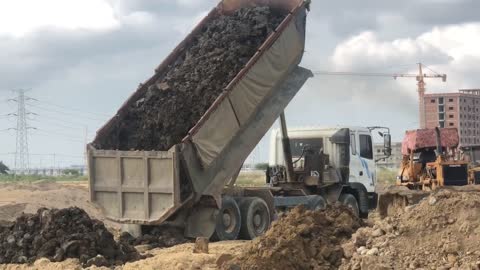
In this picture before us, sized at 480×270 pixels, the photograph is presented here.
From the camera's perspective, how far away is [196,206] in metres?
12.3

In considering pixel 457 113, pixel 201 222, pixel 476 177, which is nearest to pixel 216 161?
pixel 201 222

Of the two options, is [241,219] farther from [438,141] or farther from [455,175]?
[438,141]

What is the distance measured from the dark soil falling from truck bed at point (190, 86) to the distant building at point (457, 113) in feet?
80.7

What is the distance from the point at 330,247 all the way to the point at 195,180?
14.6ft

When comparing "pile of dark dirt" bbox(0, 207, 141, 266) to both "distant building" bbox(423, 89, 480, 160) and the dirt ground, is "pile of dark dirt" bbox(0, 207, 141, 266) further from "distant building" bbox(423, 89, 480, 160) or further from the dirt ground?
"distant building" bbox(423, 89, 480, 160)

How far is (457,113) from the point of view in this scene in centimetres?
4006

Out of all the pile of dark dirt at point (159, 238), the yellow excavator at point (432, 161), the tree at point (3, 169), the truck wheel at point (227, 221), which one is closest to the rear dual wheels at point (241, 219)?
the truck wheel at point (227, 221)

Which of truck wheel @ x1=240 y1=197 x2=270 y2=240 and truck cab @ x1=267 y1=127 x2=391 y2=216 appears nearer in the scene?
truck wheel @ x1=240 y1=197 x2=270 y2=240

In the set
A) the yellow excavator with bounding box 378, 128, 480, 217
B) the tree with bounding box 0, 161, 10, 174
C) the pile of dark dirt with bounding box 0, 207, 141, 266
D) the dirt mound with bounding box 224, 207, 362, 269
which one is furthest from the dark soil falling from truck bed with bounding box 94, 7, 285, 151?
the tree with bounding box 0, 161, 10, 174

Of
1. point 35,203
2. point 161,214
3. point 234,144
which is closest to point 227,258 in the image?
point 161,214

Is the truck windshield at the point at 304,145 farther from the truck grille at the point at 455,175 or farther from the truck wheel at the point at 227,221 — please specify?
the truck wheel at the point at 227,221

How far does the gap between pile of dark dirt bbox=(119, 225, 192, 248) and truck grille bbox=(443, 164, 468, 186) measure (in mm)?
8500

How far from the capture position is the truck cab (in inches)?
648

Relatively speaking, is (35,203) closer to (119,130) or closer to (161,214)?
(119,130)
